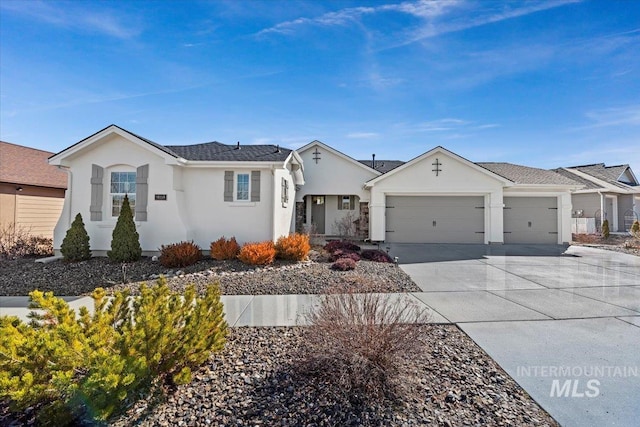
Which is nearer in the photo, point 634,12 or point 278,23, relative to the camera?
point 634,12

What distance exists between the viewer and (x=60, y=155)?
1026 cm

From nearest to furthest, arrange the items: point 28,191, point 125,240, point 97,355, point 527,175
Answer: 1. point 97,355
2. point 125,240
3. point 28,191
4. point 527,175

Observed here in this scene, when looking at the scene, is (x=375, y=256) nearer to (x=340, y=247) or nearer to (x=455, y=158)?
(x=340, y=247)

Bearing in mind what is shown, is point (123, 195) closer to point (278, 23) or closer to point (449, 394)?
point (278, 23)

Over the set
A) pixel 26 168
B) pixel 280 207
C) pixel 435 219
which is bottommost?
pixel 435 219

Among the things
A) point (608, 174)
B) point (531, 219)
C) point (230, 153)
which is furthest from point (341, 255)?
point (608, 174)

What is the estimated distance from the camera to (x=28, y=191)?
531 inches

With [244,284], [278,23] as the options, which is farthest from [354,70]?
[244,284]

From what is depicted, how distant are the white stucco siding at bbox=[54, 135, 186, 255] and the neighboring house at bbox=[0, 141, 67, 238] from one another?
431 centimetres

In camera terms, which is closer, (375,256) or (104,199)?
(104,199)

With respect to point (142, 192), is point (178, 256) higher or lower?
lower

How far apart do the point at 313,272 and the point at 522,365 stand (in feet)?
18.9

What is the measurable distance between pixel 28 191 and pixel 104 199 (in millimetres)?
6023

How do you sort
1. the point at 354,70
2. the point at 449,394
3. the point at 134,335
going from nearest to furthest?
the point at 134,335 → the point at 449,394 → the point at 354,70
